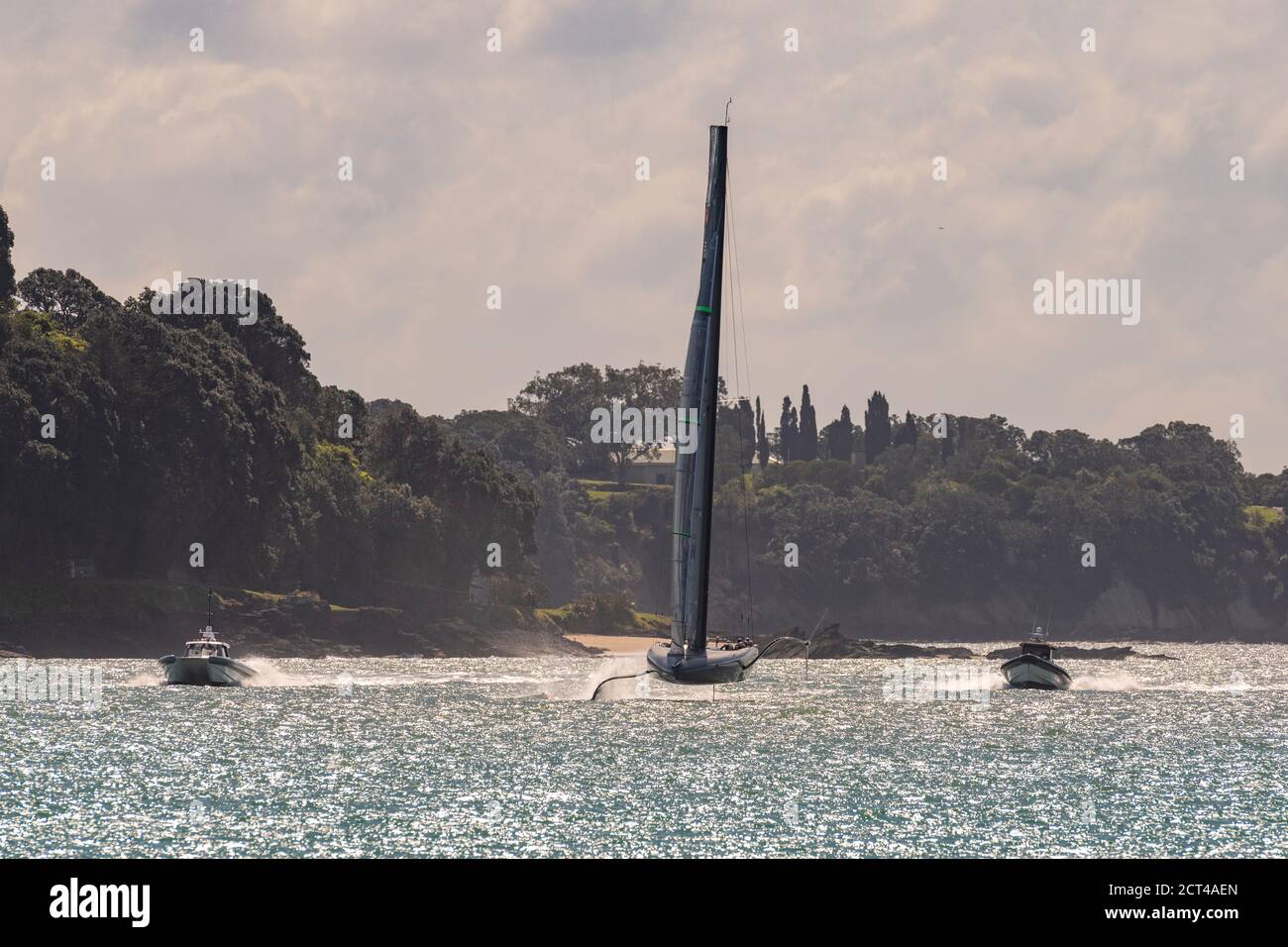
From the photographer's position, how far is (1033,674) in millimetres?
99812

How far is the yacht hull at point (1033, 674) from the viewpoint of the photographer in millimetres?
99500

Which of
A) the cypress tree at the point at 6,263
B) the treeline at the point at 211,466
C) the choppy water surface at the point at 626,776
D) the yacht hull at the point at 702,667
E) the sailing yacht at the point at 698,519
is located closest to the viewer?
the choppy water surface at the point at 626,776

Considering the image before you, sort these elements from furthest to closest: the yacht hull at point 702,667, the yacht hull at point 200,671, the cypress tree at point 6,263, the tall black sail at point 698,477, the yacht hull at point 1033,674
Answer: the cypress tree at point 6,263, the yacht hull at point 1033,674, the yacht hull at point 200,671, the tall black sail at point 698,477, the yacht hull at point 702,667

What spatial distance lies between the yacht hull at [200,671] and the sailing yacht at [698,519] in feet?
101

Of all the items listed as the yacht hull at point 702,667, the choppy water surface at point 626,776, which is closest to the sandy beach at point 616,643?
the choppy water surface at point 626,776

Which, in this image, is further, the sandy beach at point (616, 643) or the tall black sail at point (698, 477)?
the sandy beach at point (616, 643)

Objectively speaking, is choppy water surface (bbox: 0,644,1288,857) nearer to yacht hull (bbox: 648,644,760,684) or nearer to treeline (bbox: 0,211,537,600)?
yacht hull (bbox: 648,644,760,684)

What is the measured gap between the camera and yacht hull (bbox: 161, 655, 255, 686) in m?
85.4

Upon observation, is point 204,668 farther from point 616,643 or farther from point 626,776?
point 616,643

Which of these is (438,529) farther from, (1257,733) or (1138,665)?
(1257,733)

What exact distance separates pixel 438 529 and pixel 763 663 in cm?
3323

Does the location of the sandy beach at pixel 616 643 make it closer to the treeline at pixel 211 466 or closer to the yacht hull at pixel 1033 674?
the treeline at pixel 211 466

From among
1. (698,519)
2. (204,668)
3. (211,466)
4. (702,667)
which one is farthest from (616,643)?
(702,667)
